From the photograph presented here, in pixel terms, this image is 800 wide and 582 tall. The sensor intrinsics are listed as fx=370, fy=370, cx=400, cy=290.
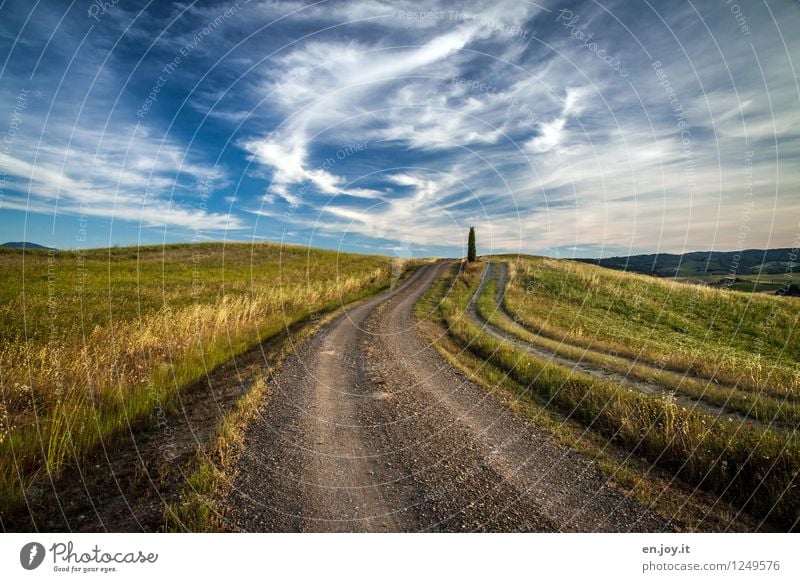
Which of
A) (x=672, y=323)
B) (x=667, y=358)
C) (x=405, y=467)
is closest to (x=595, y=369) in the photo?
(x=667, y=358)

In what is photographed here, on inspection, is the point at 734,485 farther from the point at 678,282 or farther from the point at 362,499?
the point at 678,282

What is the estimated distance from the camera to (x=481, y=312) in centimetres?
2569

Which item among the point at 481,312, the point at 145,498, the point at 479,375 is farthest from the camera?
the point at 481,312

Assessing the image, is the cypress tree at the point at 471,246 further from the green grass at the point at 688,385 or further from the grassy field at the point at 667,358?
the green grass at the point at 688,385

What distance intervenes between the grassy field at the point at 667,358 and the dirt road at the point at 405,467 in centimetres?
193

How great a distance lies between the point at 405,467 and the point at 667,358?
14523 millimetres

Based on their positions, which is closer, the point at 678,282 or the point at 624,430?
the point at 624,430

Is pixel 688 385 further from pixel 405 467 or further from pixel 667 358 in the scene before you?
pixel 405 467

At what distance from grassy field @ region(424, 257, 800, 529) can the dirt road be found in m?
1.93

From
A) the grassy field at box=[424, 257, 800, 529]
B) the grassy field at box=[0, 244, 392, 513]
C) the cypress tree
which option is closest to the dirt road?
the grassy field at box=[424, 257, 800, 529]

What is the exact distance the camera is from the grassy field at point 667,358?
661cm
